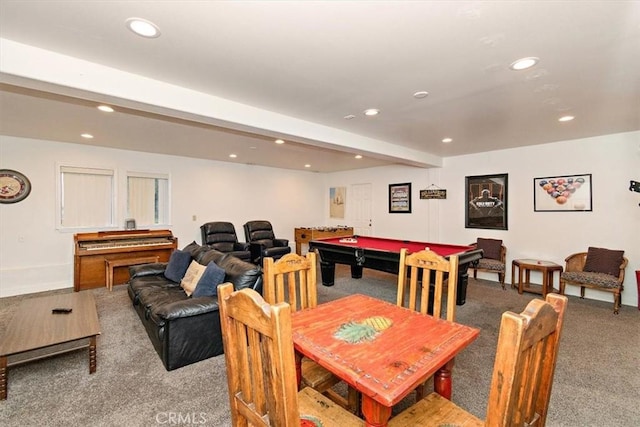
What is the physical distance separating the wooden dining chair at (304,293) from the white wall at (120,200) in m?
4.98

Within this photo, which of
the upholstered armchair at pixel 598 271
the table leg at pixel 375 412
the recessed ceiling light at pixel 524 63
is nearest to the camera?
the table leg at pixel 375 412

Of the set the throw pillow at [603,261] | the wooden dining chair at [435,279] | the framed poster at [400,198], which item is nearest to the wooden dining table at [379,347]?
the wooden dining chair at [435,279]

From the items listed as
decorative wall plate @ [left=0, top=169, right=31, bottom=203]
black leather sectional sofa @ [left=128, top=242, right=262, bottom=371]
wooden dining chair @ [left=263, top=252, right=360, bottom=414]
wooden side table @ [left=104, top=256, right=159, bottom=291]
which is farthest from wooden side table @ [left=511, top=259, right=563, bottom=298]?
decorative wall plate @ [left=0, top=169, right=31, bottom=203]

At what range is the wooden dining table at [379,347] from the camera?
120 centimetres

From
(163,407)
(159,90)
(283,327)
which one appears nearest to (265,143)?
(159,90)

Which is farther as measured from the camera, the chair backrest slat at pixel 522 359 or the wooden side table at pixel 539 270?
the wooden side table at pixel 539 270

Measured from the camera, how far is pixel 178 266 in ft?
13.0

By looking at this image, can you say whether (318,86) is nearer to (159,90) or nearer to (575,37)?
(159,90)

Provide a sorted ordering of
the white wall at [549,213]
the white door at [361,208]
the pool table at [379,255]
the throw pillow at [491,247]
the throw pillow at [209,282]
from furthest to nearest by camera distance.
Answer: the white door at [361,208] → the throw pillow at [491,247] → the white wall at [549,213] → the pool table at [379,255] → the throw pillow at [209,282]

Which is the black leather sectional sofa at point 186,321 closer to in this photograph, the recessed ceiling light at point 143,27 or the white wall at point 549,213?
the recessed ceiling light at point 143,27

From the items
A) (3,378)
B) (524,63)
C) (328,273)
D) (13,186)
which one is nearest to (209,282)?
(3,378)

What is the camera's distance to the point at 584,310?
4.01 meters

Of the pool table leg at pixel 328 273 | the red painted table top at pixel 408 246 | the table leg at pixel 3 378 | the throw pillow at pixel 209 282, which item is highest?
the red painted table top at pixel 408 246

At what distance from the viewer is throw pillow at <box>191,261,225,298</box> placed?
3012 mm
